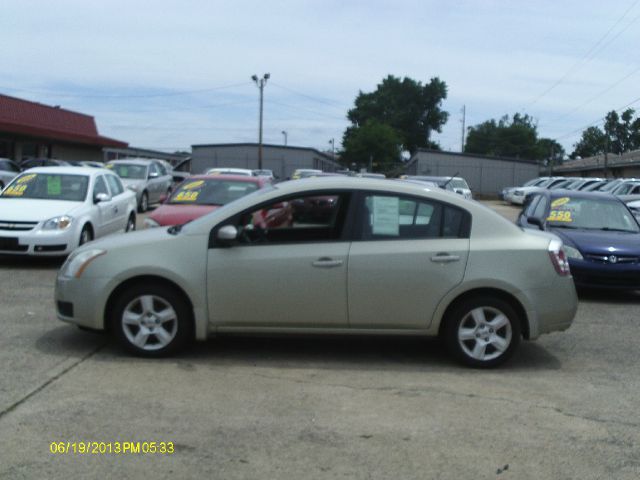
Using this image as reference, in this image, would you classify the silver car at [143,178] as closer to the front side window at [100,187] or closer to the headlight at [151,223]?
the front side window at [100,187]

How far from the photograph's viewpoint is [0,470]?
4066 millimetres

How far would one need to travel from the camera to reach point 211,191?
40.6 feet

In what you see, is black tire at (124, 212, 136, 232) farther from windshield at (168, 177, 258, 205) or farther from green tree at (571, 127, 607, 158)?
green tree at (571, 127, 607, 158)

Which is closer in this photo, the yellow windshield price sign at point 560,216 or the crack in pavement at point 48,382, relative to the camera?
the crack in pavement at point 48,382

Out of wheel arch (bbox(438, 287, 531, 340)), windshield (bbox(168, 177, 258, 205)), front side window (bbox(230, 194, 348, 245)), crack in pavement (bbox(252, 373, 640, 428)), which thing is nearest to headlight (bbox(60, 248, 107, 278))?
front side window (bbox(230, 194, 348, 245))

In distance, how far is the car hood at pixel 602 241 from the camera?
9.70 metres

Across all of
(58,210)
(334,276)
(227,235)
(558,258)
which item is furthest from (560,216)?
(58,210)

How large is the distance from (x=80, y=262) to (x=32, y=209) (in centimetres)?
568

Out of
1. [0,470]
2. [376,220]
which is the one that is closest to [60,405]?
[0,470]

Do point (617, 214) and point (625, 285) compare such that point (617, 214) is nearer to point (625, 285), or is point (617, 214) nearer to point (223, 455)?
point (625, 285)

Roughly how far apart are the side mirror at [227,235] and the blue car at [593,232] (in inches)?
205

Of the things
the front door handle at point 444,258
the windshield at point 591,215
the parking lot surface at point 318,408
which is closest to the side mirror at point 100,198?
the parking lot surface at point 318,408

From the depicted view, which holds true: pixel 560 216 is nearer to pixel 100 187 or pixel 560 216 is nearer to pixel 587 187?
pixel 100 187

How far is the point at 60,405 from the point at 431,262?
9.95ft
